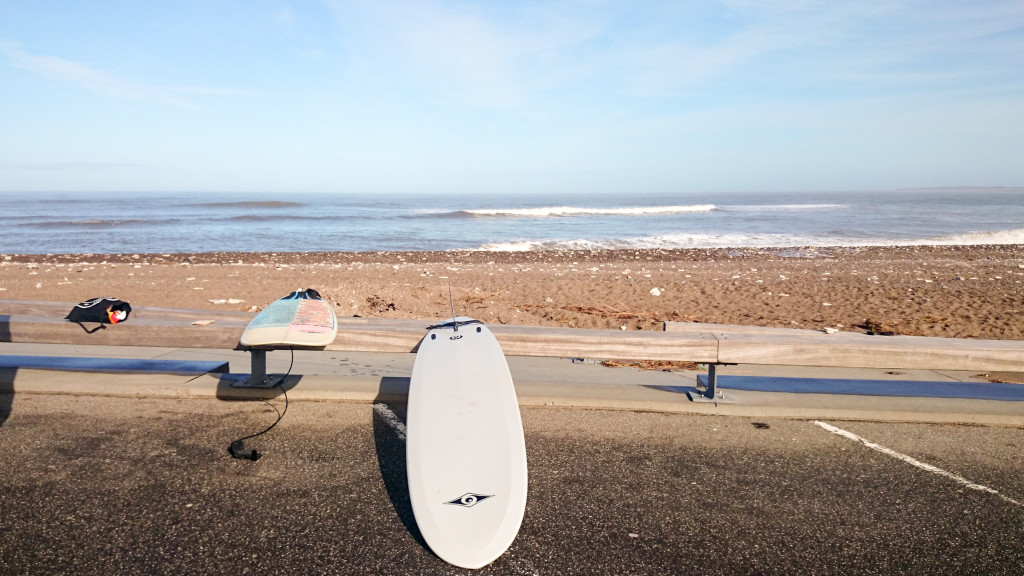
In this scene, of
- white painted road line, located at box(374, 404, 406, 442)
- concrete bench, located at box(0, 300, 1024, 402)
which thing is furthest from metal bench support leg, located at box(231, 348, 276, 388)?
white painted road line, located at box(374, 404, 406, 442)

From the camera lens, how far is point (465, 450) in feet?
9.83

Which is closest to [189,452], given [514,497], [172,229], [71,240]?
[514,497]

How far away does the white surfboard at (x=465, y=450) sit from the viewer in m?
2.59

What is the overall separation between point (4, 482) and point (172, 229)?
29577 mm

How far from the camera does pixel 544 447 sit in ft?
11.8

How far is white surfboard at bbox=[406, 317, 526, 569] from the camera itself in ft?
8.50

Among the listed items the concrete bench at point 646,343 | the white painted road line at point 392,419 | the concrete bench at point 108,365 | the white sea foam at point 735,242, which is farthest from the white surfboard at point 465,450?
the white sea foam at point 735,242

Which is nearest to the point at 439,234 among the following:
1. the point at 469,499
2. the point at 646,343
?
the point at 646,343

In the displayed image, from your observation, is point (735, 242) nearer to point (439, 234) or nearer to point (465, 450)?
point (439, 234)

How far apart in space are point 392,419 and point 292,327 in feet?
2.64

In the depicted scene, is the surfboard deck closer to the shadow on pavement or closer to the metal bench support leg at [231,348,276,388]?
the metal bench support leg at [231,348,276,388]

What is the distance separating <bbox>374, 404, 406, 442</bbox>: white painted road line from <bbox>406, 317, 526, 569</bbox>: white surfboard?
1.56ft

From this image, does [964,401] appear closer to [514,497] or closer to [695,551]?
[695,551]

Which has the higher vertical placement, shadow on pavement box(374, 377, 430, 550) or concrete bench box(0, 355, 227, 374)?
concrete bench box(0, 355, 227, 374)
